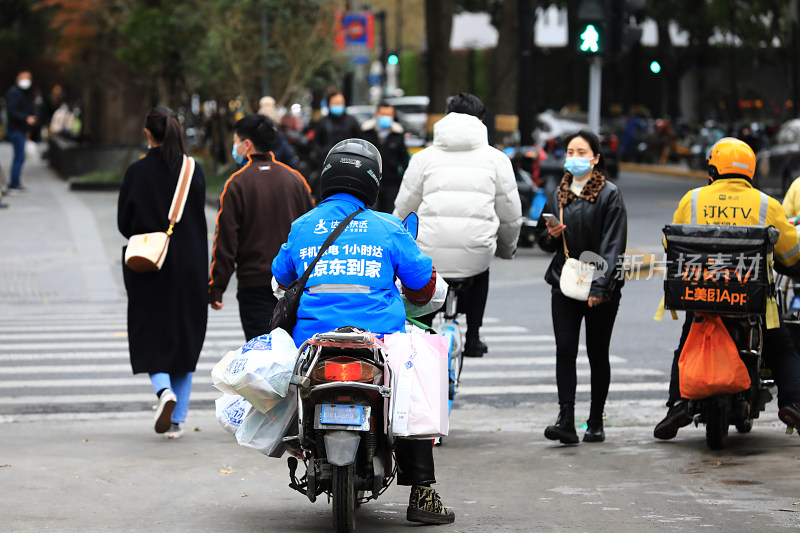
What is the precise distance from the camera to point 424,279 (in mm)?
6047

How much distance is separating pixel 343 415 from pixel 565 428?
2.80m

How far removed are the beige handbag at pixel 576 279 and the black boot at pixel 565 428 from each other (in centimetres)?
65

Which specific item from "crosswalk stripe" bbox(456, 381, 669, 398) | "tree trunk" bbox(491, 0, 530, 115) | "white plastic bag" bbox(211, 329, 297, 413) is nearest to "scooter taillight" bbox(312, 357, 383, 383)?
"white plastic bag" bbox(211, 329, 297, 413)

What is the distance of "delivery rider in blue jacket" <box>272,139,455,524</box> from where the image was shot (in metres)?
5.88

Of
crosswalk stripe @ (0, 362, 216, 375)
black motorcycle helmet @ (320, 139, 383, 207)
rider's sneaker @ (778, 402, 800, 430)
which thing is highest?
black motorcycle helmet @ (320, 139, 383, 207)

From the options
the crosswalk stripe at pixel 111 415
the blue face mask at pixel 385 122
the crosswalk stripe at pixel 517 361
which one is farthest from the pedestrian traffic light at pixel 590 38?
the crosswalk stripe at pixel 111 415

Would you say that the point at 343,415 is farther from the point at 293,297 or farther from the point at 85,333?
the point at 85,333

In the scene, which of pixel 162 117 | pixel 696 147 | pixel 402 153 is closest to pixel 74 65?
pixel 696 147

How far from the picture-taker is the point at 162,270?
8211mm

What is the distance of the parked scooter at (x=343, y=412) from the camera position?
5535 millimetres

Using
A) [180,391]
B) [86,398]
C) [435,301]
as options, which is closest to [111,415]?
[86,398]

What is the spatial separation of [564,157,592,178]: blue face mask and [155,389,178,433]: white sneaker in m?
2.66

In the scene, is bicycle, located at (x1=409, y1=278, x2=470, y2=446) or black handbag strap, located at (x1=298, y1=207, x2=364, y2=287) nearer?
black handbag strap, located at (x1=298, y1=207, x2=364, y2=287)

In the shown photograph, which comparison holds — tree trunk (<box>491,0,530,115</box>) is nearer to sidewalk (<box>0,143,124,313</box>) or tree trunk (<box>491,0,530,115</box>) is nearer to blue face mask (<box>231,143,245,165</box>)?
sidewalk (<box>0,143,124,313</box>)
